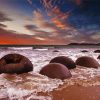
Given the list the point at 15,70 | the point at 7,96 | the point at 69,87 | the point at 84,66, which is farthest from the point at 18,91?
the point at 84,66

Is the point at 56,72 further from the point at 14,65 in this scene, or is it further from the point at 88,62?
the point at 88,62

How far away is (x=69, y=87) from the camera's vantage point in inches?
113

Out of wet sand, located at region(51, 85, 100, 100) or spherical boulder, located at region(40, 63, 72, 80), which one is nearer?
wet sand, located at region(51, 85, 100, 100)

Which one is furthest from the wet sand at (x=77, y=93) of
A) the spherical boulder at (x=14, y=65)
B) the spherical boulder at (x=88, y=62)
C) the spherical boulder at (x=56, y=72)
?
the spherical boulder at (x=88, y=62)

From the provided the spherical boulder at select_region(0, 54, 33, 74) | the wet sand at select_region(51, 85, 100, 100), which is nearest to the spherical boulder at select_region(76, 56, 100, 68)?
the spherical boulder at select_region(0, 54, 33, 74)

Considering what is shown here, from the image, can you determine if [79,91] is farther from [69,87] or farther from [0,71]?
[0,71]

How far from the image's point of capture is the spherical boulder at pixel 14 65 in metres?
3.77

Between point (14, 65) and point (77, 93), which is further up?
point (14, 65)

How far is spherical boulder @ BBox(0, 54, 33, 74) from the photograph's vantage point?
148 inches

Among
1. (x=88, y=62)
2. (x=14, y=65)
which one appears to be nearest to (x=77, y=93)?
(x=14, y=65)

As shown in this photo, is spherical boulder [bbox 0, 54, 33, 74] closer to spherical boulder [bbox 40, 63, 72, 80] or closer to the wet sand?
spherical boulder [bbox 40, 63, 72, 80]

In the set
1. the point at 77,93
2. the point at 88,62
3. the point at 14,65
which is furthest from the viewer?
the point at 88,62

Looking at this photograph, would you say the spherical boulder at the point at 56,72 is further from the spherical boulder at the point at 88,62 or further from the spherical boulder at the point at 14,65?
the spherical boulder at the point at 88,62

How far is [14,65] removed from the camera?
3773 millimetres
